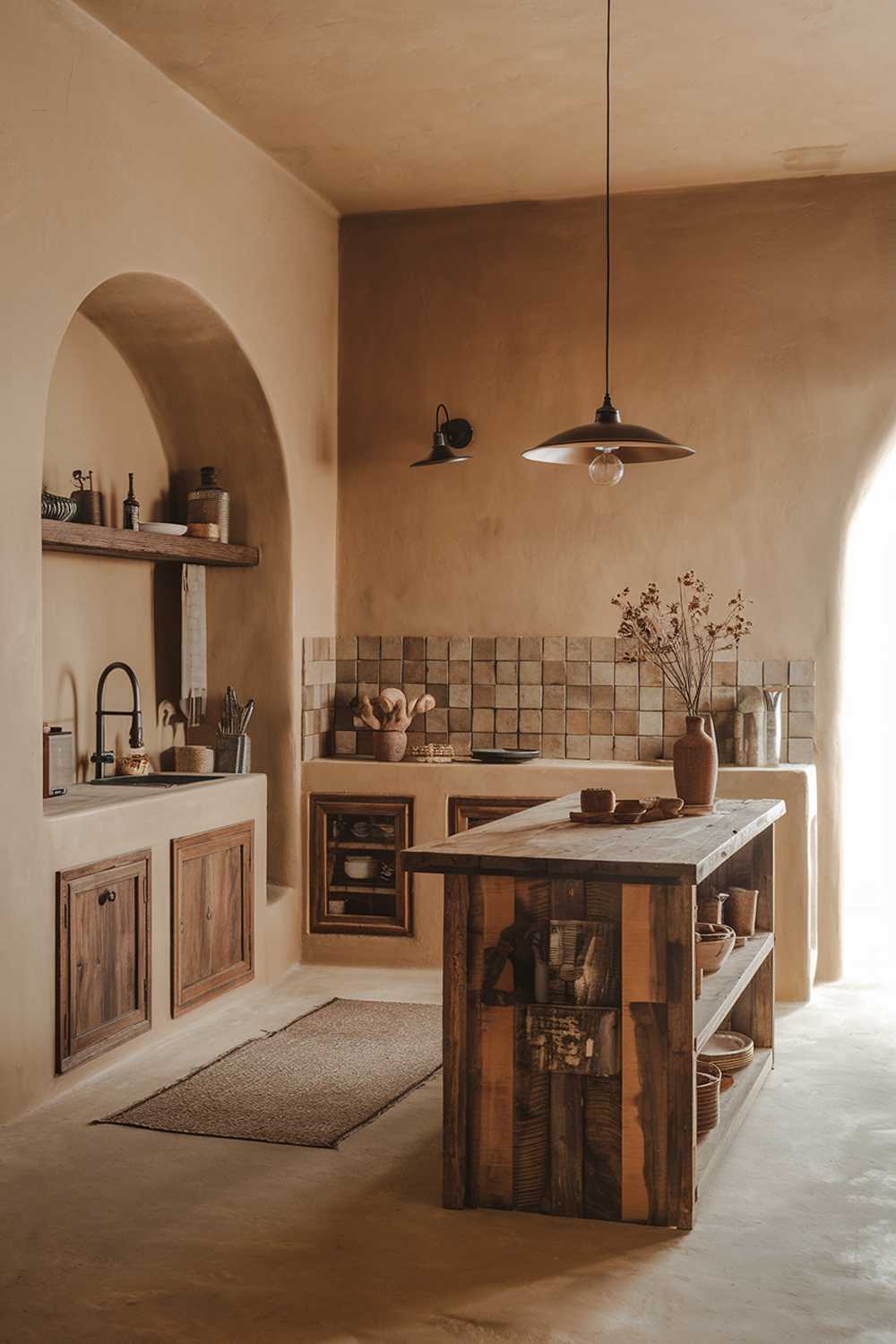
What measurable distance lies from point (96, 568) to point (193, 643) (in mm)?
617

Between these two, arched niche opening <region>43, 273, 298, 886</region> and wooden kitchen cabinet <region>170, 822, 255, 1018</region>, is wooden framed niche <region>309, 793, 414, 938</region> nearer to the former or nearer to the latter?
arched niche opening <region>43, 273, 298, 886</region>

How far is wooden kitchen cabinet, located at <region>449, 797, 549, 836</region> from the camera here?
5.94 meters

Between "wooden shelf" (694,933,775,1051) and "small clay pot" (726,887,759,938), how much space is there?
0.04 m

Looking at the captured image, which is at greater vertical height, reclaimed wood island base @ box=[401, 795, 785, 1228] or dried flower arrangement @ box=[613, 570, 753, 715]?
dried flower arrangement @ box=[613, 570, 753, 715]

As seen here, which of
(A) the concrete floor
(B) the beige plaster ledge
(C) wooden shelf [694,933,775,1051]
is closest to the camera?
(A) the concrete floor

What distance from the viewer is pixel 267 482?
604 cm

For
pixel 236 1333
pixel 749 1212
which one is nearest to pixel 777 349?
pixel 749 1212

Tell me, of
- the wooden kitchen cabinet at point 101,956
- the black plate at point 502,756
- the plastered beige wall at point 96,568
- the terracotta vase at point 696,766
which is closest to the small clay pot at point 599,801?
the terracotta vase at point 696,766

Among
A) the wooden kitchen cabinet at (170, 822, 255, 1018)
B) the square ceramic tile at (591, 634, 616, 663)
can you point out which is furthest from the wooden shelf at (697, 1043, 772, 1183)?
the square ceramic tile at (591, 634, 616, 663)

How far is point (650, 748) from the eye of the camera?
6.21 m

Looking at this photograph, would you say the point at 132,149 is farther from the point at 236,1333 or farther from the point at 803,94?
the point at 236,1333

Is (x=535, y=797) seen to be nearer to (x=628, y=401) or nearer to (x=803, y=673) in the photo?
(x=803, y=673)

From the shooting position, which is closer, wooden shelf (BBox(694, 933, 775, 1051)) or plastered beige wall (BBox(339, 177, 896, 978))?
wooden shelf (BBox(694, 933, 775, 1051))

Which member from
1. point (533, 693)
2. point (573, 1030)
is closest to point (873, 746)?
point (533, 693)
